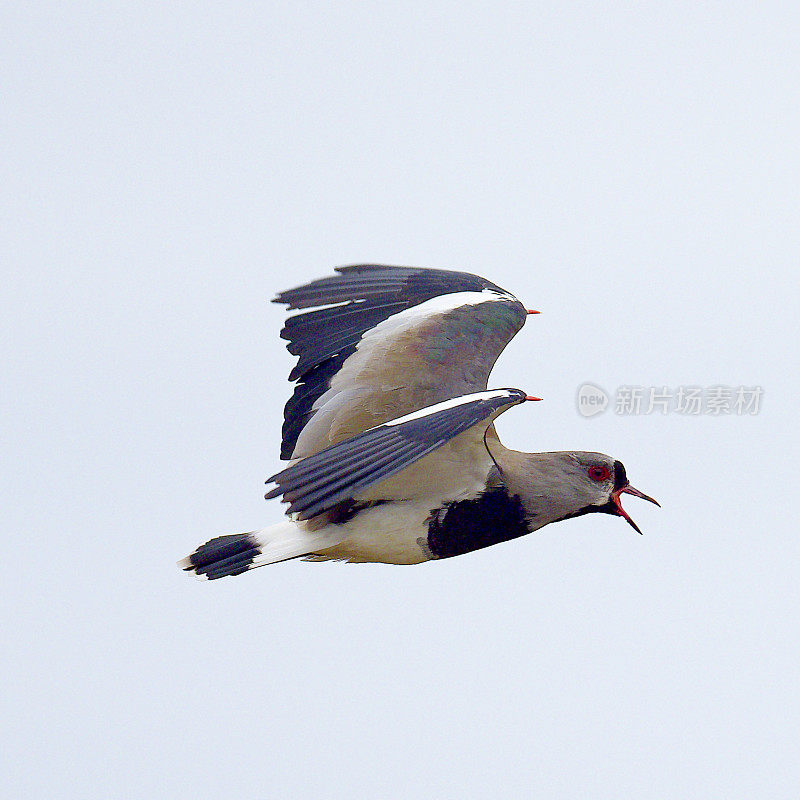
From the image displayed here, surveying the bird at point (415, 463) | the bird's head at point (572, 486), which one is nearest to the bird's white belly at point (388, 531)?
the bird at point (415, 463)

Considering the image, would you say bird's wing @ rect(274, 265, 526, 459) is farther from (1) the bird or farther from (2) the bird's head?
(2) the bird's head

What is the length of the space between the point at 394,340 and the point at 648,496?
4.14ft

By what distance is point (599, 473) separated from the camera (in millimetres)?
5785

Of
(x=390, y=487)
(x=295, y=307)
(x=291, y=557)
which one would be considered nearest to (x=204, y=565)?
(x=291, y=557)

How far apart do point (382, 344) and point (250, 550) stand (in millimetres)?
1009

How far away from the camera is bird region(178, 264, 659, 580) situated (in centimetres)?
552

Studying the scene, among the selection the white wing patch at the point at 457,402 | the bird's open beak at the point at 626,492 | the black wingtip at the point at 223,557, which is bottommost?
the bird's open beak at the point at 626,492

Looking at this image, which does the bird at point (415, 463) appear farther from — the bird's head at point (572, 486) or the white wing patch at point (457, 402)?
the white wing patch at point (457, 402)

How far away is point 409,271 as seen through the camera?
628cm

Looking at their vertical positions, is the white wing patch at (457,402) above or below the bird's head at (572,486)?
above

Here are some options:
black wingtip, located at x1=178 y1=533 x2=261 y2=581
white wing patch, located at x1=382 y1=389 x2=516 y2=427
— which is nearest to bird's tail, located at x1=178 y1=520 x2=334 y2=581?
black wingtip, located at x1=178 y1=533 x2=261 y2=581

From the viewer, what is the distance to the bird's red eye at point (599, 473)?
5.77 metres

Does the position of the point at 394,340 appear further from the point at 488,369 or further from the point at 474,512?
the point at 474,512

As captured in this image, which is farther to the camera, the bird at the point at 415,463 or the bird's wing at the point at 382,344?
the bird's wing at the point at 382,344
